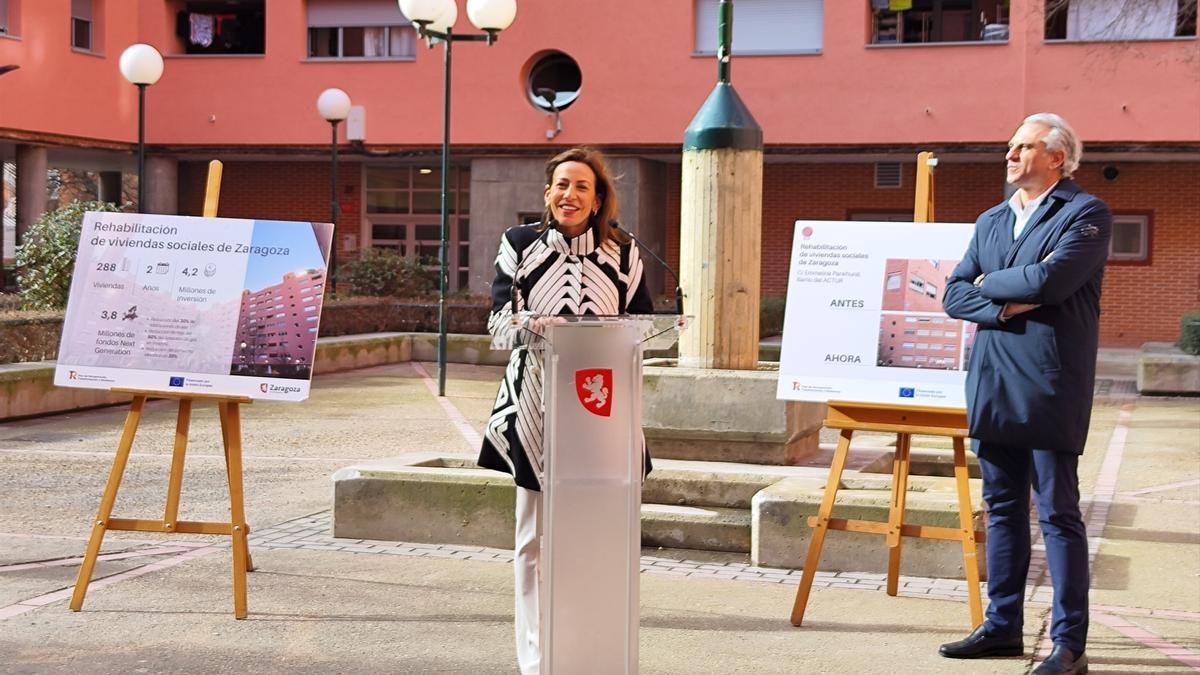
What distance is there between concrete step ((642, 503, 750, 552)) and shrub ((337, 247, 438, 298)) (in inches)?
654

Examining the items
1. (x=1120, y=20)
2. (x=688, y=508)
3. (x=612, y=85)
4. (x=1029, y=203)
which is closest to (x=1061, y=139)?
(x=1029, y=203)

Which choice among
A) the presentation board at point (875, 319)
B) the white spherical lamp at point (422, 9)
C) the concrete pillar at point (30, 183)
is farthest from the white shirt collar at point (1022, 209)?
the concrete pillar at point (30, 183)

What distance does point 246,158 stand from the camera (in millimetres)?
29797

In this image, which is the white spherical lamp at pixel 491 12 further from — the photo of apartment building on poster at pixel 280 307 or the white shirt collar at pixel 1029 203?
the white shirt collar at pixel 1029 203

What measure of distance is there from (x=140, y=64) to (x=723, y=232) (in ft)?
42.6

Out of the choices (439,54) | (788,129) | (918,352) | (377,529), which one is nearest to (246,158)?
(439,54)

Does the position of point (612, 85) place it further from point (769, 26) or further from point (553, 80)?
point (769, 26)

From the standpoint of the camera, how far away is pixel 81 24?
27047 mm

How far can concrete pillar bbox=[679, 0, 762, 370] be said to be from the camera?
844 centimetres

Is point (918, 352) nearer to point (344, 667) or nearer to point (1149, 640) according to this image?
point (1149, 640)

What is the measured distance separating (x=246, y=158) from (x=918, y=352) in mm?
25438

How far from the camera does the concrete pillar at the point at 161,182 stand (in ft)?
95.6

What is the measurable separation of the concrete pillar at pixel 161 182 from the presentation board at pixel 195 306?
23.8m

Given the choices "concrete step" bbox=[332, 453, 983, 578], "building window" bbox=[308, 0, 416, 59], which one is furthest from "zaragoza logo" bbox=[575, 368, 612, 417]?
"building window" bbox=[308, 0, 416, 59]
